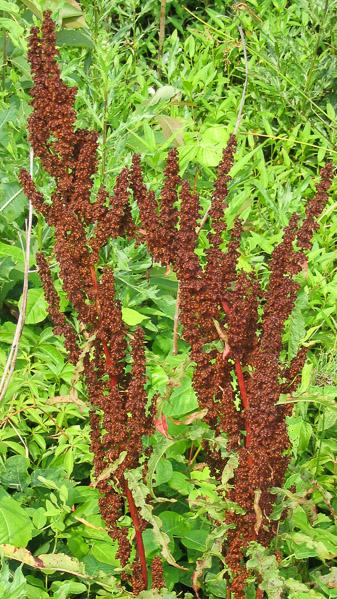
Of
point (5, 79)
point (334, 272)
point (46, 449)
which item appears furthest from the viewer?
point (5, 79)

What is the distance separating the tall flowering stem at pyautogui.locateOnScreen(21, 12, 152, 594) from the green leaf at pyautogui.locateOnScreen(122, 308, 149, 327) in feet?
2.56

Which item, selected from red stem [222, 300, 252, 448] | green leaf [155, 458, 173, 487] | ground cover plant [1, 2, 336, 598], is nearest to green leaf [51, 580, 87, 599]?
ground cover plant [1, 2, 336, 598]

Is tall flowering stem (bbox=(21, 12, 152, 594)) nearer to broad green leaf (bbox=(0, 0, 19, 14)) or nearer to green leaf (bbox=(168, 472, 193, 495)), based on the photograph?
green leaf (bbox=(168, 472, 193, 495))

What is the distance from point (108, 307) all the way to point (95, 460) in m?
0.39

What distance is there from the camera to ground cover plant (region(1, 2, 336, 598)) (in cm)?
210

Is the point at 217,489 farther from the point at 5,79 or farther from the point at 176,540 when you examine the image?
the point at 5,79

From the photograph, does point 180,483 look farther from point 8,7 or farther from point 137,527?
point 8,7

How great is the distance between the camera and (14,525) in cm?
249

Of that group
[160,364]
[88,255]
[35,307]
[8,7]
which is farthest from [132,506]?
[8,7]

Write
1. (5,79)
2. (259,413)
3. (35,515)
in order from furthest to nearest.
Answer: (5,79) → (35,515) → (259,413)

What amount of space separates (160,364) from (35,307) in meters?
0.96

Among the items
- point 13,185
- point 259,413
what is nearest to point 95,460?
point 259,413

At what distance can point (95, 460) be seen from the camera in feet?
7.37

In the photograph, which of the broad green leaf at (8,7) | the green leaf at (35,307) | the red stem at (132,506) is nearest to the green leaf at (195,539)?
the red stem at (132,506)
